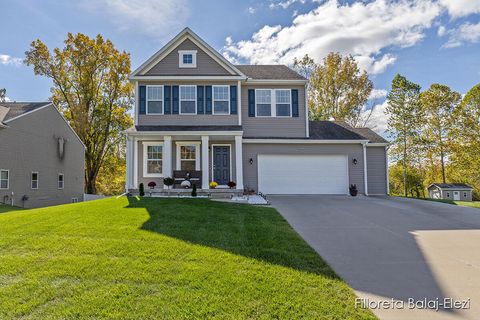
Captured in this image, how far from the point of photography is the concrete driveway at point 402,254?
137 inches

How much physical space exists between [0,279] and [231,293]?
122 inches

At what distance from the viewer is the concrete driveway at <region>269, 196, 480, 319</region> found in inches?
137

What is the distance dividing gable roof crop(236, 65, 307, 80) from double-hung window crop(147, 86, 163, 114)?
479 centimetres

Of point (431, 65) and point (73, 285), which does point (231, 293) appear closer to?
point (73, 285)

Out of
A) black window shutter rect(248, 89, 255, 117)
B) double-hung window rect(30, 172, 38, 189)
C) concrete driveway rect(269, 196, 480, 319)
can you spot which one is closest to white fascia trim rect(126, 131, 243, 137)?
black window shutter rect(248, 89, 255, 117)

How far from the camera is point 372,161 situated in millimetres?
15633

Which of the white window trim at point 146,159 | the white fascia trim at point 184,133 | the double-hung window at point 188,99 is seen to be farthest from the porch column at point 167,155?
the double-hung window at point 188,99

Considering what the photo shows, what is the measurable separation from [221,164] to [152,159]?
3.46m

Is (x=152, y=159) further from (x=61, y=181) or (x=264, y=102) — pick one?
(x=61, y=181)

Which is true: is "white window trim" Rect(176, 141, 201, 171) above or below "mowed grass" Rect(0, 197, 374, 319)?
above

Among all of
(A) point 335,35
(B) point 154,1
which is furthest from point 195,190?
(A) point 335,35

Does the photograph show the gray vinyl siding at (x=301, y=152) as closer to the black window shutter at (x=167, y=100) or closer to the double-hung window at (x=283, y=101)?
the double-hung window at (x=283, y=101)

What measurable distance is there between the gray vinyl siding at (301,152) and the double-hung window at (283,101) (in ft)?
6.21

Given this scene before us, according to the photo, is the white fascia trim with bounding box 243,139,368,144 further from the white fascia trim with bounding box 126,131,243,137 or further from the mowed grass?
the mowed grass
